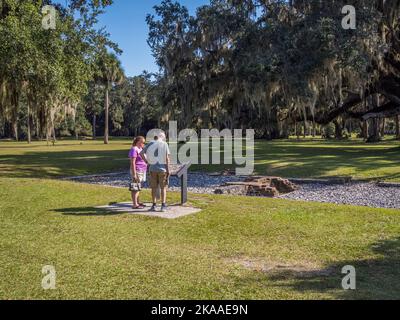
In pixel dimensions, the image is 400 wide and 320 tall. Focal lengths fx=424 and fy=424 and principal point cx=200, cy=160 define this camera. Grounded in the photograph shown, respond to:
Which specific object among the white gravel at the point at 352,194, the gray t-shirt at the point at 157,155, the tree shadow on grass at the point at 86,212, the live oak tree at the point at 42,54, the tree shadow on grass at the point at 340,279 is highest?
the live oak tree at the point at 42,54

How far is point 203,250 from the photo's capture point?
20.1 ft

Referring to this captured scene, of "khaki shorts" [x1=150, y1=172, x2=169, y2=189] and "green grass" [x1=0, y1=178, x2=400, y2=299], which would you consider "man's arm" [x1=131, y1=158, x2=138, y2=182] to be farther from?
"green grass" [x1=0, y1=178, x2=400, y2=299]

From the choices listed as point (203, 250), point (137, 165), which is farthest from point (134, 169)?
point (203, 250)

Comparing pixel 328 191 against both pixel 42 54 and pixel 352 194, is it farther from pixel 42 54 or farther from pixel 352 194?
pixel 42 54

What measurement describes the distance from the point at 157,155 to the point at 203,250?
2.75 metres

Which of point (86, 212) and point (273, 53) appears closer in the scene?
point (86, 212)

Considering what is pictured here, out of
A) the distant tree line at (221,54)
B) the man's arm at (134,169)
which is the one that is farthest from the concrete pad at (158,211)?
the distant tree line at (221,54)

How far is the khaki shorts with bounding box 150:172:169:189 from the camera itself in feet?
27.8

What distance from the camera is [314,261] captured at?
5.64m

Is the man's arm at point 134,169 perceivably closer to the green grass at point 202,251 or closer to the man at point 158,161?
the man at point 158,161

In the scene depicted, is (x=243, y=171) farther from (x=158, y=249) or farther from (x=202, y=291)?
(x=202, y=291)

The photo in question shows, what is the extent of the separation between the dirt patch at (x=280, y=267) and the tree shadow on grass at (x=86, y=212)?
3509mm

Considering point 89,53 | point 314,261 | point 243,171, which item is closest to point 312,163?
point 243,171

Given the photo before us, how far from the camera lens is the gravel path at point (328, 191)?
11484mm
